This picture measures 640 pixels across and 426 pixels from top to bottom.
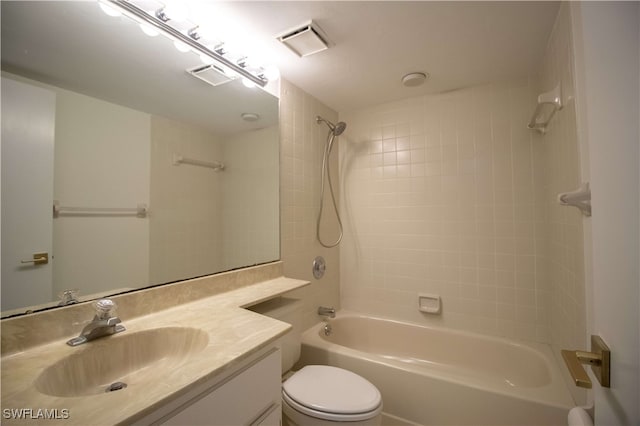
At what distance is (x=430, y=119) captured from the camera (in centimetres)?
199

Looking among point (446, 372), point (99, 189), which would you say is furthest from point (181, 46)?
point (446, 372)

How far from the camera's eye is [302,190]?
1904 millimetres

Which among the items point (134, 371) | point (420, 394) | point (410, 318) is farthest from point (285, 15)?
point (410, 318)

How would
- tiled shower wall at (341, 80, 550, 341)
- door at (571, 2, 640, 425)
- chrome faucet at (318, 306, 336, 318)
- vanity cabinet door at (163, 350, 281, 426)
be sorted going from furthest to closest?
chrome faucet at (318, 306, 336, 318) < tiled shower wall at (341, 80, 550, 341) < vanity cabinet door at (163, 350, 281, 426) < door at (571, 2, 640, 425)

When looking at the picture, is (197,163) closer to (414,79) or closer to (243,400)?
(243,400)

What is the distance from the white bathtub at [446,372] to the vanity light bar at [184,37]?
1.68 m

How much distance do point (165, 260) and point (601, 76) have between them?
1436 millimetres

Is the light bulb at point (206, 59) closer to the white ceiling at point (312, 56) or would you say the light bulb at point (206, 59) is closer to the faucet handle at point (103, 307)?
the white ceiling at point (312, 56)

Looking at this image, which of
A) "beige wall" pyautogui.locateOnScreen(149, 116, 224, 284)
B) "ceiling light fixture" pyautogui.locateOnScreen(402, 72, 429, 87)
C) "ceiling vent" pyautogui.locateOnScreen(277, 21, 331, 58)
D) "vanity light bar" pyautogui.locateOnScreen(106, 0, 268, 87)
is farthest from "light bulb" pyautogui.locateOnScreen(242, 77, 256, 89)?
"ceiling light fixture" pyautogui.locateOnScreen(402, 72, 429, 87)

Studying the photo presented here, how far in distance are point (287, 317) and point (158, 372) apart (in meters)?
0.78

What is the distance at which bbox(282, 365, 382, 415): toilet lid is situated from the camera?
110cm

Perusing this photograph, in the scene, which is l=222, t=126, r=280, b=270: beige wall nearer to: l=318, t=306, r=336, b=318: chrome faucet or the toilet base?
l=318, t=306, r=336, b=318: chrome faucet

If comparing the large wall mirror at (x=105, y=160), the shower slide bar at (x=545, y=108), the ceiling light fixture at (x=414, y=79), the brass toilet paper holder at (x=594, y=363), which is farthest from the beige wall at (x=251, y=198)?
the shower slide bar at (x=545, y=108)

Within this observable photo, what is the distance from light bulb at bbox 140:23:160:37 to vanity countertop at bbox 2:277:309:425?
1.17 metres
